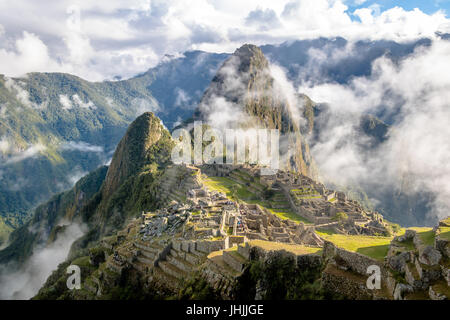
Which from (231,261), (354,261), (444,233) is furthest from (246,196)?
(444,233)

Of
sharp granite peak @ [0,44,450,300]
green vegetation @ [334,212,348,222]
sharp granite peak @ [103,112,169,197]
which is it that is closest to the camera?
sharp granite peak @ [0,44,450,300]

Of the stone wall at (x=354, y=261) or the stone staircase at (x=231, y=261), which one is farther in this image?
the stone staircase at (x=231, y=261)

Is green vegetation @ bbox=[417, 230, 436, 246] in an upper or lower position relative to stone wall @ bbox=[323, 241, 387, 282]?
upper

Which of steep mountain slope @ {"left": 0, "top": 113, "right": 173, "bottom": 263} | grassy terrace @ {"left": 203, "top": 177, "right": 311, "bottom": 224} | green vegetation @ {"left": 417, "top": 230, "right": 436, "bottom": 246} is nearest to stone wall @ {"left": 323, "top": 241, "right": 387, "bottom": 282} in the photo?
green vegetation @ {"left": 417, "top": 230, "right": 436, "bottom": 246}

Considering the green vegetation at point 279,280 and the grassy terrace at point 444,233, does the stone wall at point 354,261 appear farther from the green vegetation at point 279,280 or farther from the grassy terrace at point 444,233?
the grassy terrace at point 444,233

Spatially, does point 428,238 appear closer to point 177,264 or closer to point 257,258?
point 257,258

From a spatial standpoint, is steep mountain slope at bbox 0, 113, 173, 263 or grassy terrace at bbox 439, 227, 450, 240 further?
steep mountain slope at bbox 0, 113, 173, 263

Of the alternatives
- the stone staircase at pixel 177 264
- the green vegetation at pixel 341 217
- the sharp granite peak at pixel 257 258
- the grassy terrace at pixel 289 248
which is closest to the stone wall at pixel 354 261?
the sharp granite peak at pixel 257 258

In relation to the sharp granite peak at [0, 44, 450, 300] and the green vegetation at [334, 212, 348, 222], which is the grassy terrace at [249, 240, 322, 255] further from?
the green vegetation at [334, 212, 348, 222]

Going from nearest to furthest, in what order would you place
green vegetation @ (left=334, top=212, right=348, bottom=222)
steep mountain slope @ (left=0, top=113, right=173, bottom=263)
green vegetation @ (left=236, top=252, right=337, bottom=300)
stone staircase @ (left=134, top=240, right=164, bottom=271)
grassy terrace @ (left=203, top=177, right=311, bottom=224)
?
green vegetation @ (left=236, top=252, right=337, bottom=300), stone staircase @ (left=134, top=240, right=164, bottom=271), green vegetation @ (left=334, top=212, right=348, bottom=222), grassy terrace @ (left=203, top=177, right=311, bottom=224), steep mountain slope @ (left=0, top=113, right=173, bottom=263)
